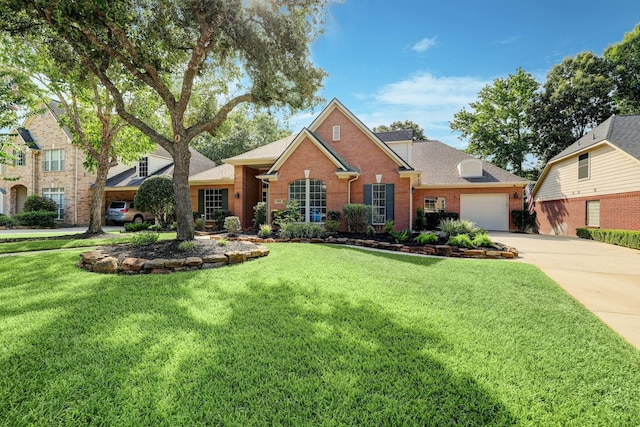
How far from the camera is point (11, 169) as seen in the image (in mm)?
22141

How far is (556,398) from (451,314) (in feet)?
5.33

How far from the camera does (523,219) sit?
18922mm

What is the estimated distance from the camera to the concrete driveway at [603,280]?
155 inches

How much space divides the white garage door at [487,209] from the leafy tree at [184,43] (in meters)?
14.4

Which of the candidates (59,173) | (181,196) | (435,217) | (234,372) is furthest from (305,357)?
(59,173)

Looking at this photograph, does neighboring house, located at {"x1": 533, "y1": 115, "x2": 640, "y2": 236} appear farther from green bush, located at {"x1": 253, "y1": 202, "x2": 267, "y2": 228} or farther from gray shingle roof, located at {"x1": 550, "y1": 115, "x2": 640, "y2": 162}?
green bush, located at {"x1": 253, "y1": 202, "x2": 267, "y2": 228}

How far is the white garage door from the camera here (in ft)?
62.9

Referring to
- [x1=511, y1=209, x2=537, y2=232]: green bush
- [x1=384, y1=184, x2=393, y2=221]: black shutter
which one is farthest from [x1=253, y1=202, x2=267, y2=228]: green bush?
[x1=511, y1=209, x2=537, y2=232]: green bush

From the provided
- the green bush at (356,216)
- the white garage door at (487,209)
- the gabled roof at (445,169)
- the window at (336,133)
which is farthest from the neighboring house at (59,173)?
the white garage door at (487,209)

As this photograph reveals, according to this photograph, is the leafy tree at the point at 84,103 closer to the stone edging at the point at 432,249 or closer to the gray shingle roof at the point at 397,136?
the stone edging at the point at 432,249

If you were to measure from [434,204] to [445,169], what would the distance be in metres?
2.68

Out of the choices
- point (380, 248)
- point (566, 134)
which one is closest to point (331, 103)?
point (380, 248)

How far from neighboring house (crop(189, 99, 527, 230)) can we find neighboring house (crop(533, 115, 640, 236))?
7.67 feet

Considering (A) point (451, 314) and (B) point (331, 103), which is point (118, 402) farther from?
(B) point (331, 103)
